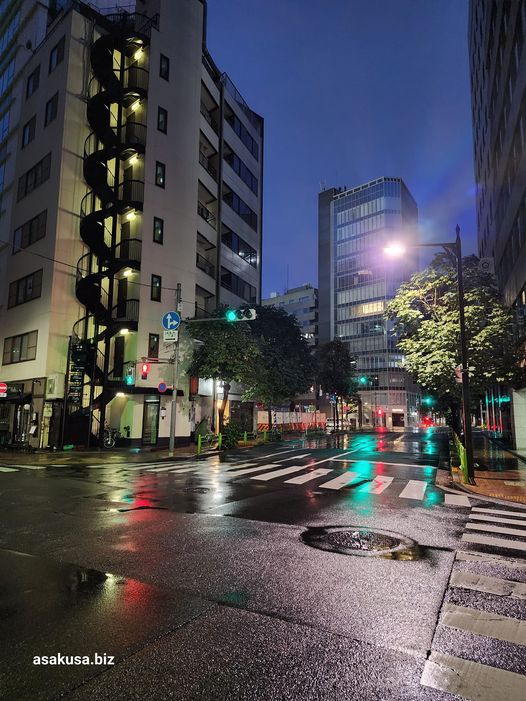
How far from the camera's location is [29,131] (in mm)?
33562

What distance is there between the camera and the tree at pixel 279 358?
116 ft

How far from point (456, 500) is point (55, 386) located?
23844 mm

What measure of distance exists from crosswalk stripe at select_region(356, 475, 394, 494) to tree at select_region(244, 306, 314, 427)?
1761cm

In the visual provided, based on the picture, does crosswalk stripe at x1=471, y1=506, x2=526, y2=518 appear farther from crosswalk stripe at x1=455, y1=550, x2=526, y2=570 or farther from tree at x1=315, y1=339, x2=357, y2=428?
tree at x1=315, y1=339, x2=357, y2=428

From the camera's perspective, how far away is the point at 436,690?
321 cm

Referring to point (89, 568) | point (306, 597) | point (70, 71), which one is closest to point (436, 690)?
point (306, 597)

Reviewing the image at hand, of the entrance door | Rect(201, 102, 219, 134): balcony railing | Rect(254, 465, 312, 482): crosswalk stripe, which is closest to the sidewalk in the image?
Rect(254, 465, 312, 482): crosswalk stripe

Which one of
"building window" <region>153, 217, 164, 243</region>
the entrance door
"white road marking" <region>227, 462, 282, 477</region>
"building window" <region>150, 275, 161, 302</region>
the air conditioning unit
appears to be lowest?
"white road marking" <region>227, 462, 282, 477</region>

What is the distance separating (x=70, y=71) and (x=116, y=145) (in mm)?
5980

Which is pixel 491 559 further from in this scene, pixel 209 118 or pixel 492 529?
pixel 209 118

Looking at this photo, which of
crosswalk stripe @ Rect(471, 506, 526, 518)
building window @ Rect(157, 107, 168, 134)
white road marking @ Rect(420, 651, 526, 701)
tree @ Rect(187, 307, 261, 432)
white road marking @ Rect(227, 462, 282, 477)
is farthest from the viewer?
building window @ Rect(157, 107, 168, 134)

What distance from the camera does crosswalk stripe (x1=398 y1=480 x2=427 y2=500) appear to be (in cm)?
1146

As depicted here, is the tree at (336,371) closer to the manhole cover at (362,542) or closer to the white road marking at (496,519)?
the white road marking at (496,519)

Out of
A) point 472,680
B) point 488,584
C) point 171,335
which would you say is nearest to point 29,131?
point 171,335
